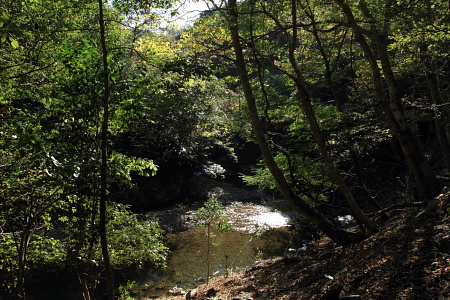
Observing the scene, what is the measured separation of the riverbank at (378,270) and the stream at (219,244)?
1986mm

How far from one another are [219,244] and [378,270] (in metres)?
6.54

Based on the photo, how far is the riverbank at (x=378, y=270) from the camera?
3.55m

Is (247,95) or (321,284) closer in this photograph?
(321,284)

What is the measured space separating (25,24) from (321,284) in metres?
7.18

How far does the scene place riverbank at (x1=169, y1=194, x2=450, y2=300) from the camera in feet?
11.7

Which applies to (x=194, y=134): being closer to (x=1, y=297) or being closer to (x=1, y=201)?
(x=1, y=297)

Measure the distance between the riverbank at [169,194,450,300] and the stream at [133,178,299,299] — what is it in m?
1.99

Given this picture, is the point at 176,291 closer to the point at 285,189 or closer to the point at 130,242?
the point at 130,242

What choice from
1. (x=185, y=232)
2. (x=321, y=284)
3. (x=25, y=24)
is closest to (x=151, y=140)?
(x=185, y=232)

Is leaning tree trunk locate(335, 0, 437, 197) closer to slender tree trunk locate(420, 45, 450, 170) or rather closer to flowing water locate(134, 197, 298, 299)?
slender tree trunk locate(420, 45, 450, 170)

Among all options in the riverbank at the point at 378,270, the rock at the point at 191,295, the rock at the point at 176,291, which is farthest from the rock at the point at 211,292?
the rock at the point at 176,291

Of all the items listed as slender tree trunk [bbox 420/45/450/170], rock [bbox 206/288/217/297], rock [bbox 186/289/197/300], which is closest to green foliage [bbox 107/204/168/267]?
rock [bbox 206/288/217/297]

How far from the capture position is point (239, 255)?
1170 cm

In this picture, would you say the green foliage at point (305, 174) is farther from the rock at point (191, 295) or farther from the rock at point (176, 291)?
the rock at point (176, 291)
